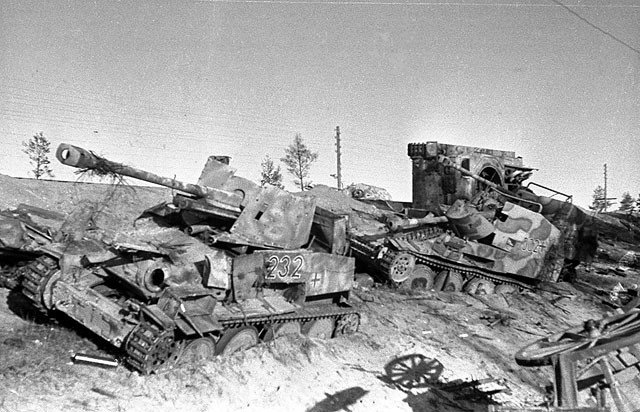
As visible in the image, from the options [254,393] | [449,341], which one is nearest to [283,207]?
[254,393]

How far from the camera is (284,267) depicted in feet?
30.9

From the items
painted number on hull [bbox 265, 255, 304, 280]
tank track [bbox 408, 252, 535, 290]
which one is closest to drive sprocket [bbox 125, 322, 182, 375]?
painted number on hull [bbox 265, 255, 304, 280]

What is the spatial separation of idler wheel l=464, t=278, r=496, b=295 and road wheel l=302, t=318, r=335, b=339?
594cm

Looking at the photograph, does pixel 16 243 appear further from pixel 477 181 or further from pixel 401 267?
pixel 477 181

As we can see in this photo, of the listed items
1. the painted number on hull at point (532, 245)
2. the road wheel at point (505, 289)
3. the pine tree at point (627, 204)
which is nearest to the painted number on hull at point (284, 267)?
the road wheel at point (505, 289)

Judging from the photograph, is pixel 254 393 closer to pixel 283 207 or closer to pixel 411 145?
pixel 283 207

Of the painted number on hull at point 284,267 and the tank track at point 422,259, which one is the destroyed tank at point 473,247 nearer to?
the tank track at point 422,259

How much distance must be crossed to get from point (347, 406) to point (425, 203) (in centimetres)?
1502

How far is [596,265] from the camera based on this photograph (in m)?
21.0

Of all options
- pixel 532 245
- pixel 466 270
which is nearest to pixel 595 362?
pixel 466 270

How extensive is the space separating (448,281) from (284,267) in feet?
21.8

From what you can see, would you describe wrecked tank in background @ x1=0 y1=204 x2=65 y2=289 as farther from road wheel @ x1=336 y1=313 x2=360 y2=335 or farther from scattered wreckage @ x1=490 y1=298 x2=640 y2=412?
scattered wreckage @ x1=490 y1=298 x2=640 y2=412

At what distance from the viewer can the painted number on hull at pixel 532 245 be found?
15365 millimetres

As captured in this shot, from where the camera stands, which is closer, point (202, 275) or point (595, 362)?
point (595, 362)
